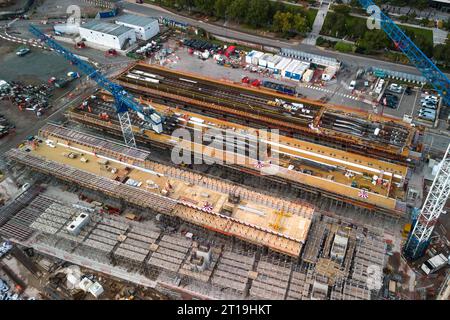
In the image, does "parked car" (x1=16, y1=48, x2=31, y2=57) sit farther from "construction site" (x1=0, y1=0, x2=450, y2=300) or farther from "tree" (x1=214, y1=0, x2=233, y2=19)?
"tree" (x1=214, y1=0, x2=233, y2=19)

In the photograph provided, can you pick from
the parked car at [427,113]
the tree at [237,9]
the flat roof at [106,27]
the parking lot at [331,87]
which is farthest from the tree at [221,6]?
the parked car at [427,113]

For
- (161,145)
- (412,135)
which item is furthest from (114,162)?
(412,135)

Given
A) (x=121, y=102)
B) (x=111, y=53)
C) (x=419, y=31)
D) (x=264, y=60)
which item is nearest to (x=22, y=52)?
(x=111, y=53)

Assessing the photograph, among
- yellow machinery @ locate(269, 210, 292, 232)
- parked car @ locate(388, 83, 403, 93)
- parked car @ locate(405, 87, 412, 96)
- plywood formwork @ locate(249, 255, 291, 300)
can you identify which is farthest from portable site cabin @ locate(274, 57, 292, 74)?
plywood formwork @ locate(249, 255, 291, 300)

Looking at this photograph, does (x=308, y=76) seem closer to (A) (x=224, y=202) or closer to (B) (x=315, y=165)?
(B) (x=315, y=165)

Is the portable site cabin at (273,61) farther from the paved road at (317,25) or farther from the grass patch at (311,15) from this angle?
the grass patch at (311,15)
